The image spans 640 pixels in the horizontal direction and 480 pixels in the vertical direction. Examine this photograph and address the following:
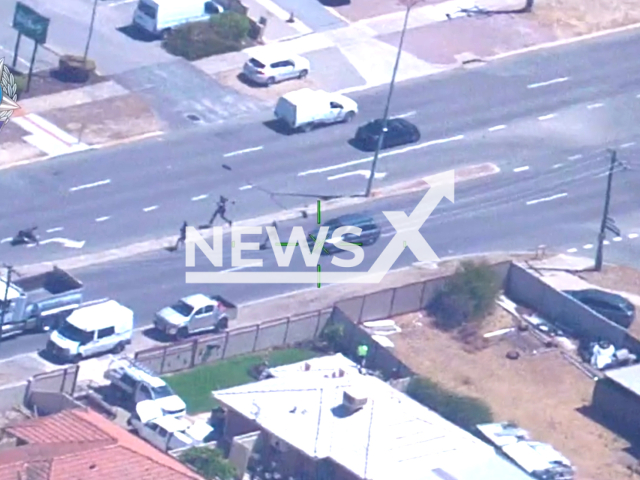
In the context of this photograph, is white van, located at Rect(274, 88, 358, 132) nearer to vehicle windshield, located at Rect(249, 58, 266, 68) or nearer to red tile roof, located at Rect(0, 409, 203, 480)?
vehicle windshield, located at Rect(249, 58, 266, 68)

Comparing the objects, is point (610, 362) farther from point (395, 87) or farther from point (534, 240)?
point (395, 87)

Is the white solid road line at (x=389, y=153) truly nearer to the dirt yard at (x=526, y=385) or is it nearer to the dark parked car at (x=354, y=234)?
the dark parked car at (x=354, y=234)

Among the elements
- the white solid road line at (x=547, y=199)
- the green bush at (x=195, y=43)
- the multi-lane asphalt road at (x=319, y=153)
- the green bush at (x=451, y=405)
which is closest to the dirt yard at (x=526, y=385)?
the green bush at (x=451, y=405)

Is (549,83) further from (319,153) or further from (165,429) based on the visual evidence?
(165,429)

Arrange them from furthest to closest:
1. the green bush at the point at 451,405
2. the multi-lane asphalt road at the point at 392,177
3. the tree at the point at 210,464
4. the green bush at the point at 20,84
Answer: the green bush at the point at 20,84 → the multi-lane asphalt road at the point at 392,177 → the green bush at the point at 451,405 → the tree at the point at 210,464

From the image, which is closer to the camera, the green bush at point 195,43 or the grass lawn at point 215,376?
the grass lawn at point 215,376

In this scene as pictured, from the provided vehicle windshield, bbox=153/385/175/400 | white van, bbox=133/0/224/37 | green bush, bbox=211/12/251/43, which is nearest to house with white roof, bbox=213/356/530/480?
vehicle windshield, bbox=153/385/175/400

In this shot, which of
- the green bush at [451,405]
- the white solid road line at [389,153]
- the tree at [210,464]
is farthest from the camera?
the white solid road line at [389,153]

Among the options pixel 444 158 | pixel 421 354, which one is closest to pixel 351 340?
pixel 421 354
